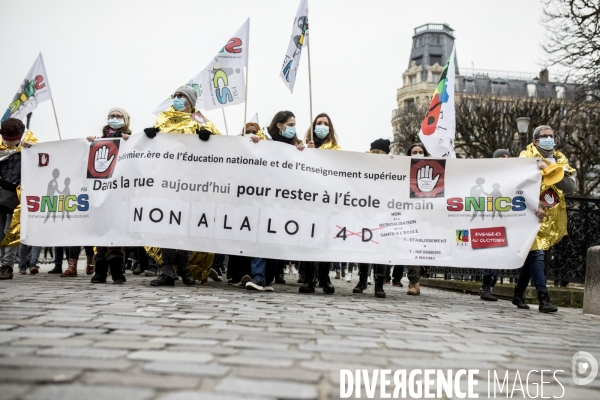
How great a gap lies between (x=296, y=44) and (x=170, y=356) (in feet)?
21.9

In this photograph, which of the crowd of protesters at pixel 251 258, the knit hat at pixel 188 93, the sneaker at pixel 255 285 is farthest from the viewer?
the knit hat at pixel 188 93

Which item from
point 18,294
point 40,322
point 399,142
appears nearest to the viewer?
point 40,322

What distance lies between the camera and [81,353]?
8.62ft

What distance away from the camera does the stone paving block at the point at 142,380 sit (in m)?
2.14

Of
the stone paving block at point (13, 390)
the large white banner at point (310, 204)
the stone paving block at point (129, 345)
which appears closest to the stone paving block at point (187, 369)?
the stone paving block at point (129, 345)

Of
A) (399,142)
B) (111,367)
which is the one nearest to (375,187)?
(111,367)

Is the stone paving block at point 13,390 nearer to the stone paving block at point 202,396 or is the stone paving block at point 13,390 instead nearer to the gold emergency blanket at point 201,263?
the stone paving block at point 202,396

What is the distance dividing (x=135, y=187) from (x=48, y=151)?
1587 millimetres

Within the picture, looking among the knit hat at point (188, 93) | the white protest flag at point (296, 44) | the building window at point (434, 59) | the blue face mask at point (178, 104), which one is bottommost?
the blue face mask at point (178, 104)

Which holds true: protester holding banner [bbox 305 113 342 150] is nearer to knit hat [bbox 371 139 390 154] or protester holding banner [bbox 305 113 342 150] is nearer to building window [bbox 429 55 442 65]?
knit hat [bbox 371 139 390 154]

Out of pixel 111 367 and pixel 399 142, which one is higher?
pixel 399 142

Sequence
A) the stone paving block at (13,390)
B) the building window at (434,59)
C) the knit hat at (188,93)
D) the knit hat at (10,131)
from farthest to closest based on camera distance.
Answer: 1. the building window at (434,59)
2. the knit hat at (10,131)
3. the knit hat at (188,93)
4. the stone paving block at (13,390)

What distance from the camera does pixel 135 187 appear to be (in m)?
7.30

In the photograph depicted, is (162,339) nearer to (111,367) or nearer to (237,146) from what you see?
(111,367)
